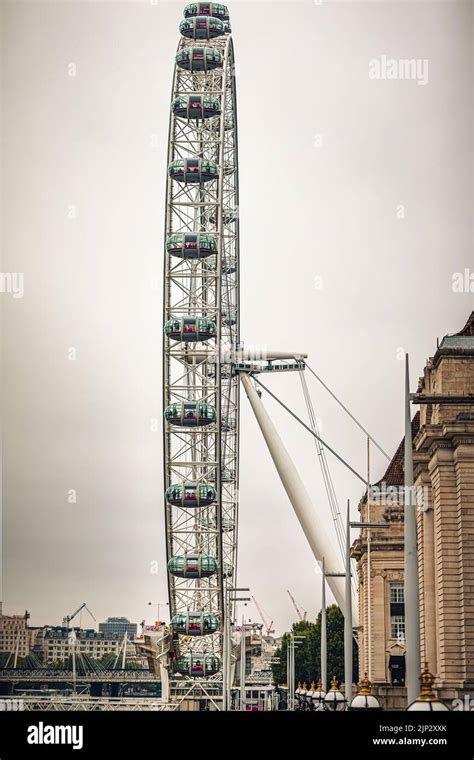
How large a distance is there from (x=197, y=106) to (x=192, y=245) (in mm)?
7735

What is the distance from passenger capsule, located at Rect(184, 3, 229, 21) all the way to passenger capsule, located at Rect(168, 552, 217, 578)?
104ft

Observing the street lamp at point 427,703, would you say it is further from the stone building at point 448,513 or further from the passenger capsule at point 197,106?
the passenger capsule at point 197,106

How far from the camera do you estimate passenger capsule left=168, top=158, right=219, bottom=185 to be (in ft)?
258

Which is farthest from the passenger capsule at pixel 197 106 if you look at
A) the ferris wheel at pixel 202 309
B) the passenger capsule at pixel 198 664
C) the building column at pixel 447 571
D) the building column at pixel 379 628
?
the building column at pixel 447 571

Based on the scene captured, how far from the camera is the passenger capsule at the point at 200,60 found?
8019 centimetres

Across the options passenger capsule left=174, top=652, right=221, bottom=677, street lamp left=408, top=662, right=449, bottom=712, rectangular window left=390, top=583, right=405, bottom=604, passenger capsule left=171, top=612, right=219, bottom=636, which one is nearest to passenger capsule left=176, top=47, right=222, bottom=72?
rectangular window left=390, top=583, right=405, bottom=604

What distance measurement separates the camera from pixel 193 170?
258 ft

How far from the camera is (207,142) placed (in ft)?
261

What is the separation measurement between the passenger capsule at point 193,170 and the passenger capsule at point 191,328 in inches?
309

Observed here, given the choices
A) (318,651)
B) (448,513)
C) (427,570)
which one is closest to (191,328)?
(427,570)

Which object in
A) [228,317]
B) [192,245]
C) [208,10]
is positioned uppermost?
[208,10]

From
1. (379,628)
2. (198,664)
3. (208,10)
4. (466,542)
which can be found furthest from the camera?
(198,664)

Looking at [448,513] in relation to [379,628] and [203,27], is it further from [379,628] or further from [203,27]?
[203,27]
